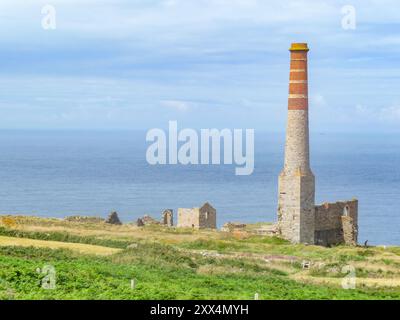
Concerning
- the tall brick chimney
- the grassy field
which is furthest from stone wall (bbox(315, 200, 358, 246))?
the grassy field

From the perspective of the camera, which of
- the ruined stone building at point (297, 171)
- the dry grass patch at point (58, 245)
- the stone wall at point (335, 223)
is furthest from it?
the stone wall at point (335, 223)

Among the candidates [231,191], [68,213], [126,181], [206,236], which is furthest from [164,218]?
[126,181]

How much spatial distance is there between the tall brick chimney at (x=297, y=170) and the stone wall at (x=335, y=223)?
1523 millimetres

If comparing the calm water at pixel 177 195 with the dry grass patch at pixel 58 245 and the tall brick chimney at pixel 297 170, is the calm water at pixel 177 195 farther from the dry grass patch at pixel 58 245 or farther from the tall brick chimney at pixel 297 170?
the dry grass patch at pixel 58 245

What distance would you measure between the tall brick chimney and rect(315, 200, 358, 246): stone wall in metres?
1.52

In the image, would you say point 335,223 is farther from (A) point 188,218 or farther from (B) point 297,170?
(A) point 188,218

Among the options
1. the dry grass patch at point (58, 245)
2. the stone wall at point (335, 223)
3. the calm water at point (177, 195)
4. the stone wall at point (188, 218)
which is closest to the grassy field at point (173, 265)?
the dry grass patch at point (58, 245)

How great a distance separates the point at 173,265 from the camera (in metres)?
36.2

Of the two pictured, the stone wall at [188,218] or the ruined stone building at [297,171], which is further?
the stone wall at [188,218]

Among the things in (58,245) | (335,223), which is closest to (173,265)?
(58,245)

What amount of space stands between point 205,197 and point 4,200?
32.2 m

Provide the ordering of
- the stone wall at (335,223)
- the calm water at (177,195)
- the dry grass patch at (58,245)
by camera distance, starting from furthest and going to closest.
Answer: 1. the calm water at (177,195)
2. the stone wall at (335,223)
3. the dry grass patch at (58,245)

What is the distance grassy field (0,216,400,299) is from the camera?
2737cm

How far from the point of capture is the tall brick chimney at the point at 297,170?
53.2 m
